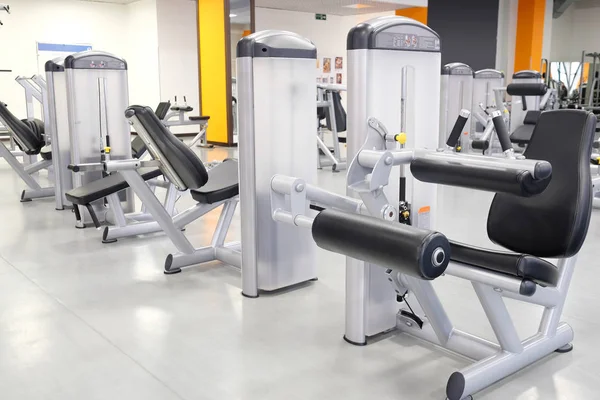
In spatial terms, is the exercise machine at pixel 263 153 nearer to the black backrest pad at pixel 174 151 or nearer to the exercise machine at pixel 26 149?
the black backrest pad at pixel 174 151

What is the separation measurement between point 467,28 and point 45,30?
32.0 feet

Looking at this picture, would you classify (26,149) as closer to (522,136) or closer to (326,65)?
(522,136)

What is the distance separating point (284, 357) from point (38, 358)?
1001 millimetres

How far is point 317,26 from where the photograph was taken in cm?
1430

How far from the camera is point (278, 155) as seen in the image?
307cm

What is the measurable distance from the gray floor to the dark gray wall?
456 inches

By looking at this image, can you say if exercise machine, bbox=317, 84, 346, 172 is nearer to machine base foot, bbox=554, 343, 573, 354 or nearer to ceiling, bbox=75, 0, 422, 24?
ceiling, bbox=75, 0, 422, 24

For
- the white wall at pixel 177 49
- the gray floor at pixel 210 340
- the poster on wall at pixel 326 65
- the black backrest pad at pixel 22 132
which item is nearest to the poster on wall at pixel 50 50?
the white wall at pixel 177 49

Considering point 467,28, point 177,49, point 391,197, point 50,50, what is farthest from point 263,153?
point 467,28

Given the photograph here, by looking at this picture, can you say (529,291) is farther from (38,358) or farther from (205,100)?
(205,100)

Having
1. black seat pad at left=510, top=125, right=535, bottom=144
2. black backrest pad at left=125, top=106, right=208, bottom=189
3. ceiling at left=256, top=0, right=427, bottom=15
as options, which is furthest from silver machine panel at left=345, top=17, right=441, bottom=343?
ceiling at left=256, top=0, right=427, bottom=15

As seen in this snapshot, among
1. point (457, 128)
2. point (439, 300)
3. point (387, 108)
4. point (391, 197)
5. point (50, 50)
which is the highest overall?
point (50, 50)

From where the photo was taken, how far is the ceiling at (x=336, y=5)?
12562mm

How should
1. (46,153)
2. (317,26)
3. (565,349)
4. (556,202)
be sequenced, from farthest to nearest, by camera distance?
(317,26) < (46,153) < (565,349) < (556,202)
